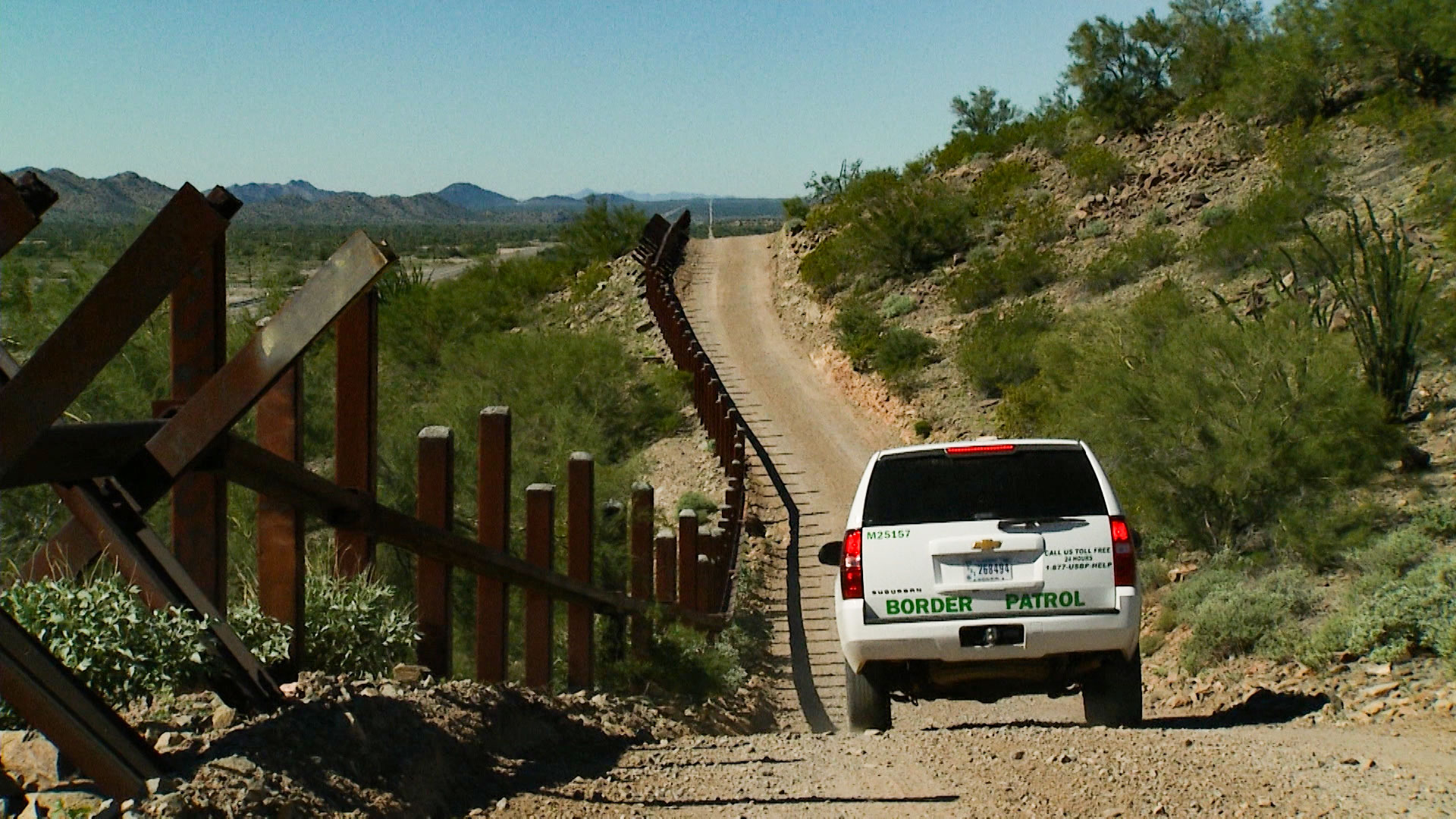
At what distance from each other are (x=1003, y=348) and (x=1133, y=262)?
5.79m

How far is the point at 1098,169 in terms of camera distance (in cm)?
4641

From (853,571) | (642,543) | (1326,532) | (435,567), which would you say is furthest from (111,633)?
(1326,532)

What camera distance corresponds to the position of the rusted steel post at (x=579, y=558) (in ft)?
33.2

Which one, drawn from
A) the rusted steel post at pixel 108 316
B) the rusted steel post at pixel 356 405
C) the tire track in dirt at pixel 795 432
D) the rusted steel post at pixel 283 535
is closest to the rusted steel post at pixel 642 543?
the tire track in dirt at pixel 795 432

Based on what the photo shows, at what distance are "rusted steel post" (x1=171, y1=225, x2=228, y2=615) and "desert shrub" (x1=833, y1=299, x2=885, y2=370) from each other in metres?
29.9

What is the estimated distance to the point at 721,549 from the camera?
1906 centimetres

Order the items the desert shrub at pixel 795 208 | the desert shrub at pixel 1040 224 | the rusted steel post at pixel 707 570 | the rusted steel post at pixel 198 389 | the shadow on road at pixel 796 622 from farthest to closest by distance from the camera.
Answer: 1. the desert shrub at pixel 795 208
2. the desert shrub at pixel 1040 224
3. the rusted steel post at pixel 707 570
4. the shadow on road at pixel 796 622
5. the rusted steel post at pixel 198 389

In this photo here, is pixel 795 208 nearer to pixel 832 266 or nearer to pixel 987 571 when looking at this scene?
pixel 832 266

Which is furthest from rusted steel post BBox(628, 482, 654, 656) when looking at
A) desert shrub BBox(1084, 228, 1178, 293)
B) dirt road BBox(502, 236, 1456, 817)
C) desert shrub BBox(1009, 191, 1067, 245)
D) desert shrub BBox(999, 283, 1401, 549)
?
desert shrub BBox(1009, 191, 1067, 245)

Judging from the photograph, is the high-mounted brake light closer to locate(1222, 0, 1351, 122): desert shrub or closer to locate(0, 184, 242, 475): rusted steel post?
locate(0, 184, 242, 475): rusted steel post

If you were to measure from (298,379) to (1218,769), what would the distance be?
467cm

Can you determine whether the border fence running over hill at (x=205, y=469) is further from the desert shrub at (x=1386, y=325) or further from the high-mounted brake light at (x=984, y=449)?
the desert shrub at (x=1386, y=325)

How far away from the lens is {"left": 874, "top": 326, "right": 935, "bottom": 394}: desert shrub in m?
33.2

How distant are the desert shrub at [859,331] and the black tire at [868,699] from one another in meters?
24.7
